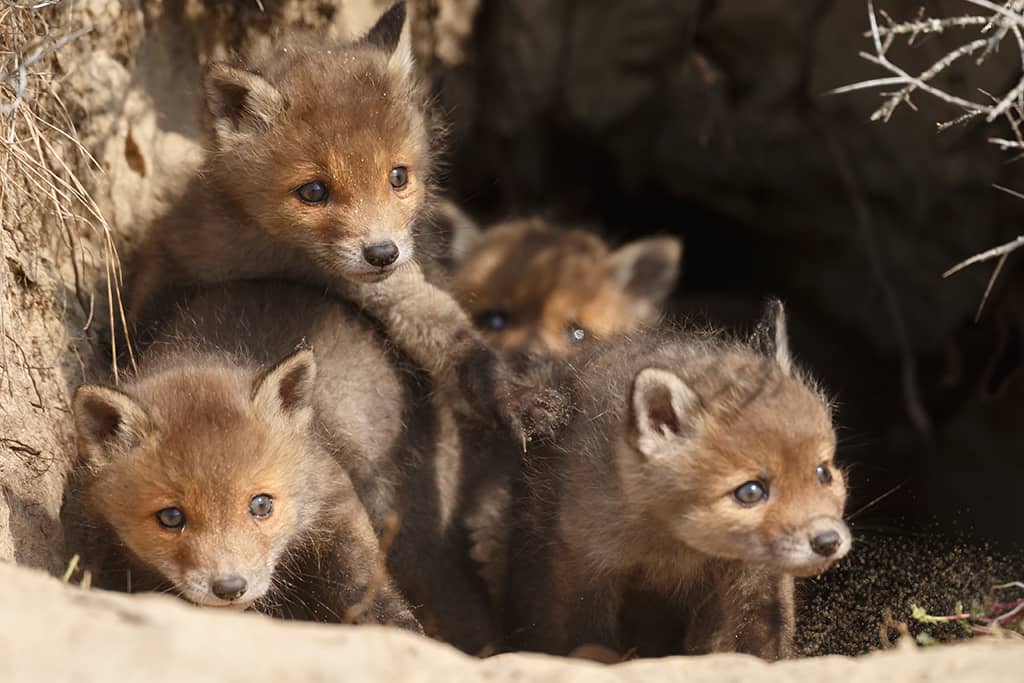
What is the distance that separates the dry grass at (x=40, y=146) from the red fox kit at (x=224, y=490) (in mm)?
596

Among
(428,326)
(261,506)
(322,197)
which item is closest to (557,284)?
(428,326)

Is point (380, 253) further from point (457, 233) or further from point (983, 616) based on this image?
point (983, 616)

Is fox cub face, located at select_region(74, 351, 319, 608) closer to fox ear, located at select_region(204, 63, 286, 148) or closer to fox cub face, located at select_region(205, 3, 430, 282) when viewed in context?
fox cub face, located at select_region(205, 3, 430, 282)

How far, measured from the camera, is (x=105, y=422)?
3658 mm

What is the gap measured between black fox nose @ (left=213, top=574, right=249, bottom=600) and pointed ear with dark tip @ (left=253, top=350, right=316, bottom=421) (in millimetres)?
621

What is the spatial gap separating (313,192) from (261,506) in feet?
3.90

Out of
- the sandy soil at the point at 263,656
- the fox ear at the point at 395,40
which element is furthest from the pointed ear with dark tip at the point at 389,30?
the sandy soil at the point at 263,656

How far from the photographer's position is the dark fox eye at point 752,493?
11.7 ft

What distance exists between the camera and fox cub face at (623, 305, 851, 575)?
11.5 feet

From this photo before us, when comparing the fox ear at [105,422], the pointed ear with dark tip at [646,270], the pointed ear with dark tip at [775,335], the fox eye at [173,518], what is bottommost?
the pointed ear with dark tip at [646,270]

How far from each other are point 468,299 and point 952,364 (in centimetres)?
311

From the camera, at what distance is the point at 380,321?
186 inches

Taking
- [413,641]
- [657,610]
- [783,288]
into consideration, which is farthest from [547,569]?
[783,288]

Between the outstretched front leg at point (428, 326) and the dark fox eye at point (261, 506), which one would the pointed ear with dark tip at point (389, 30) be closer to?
the outstretched front leg at point (428, 326)
